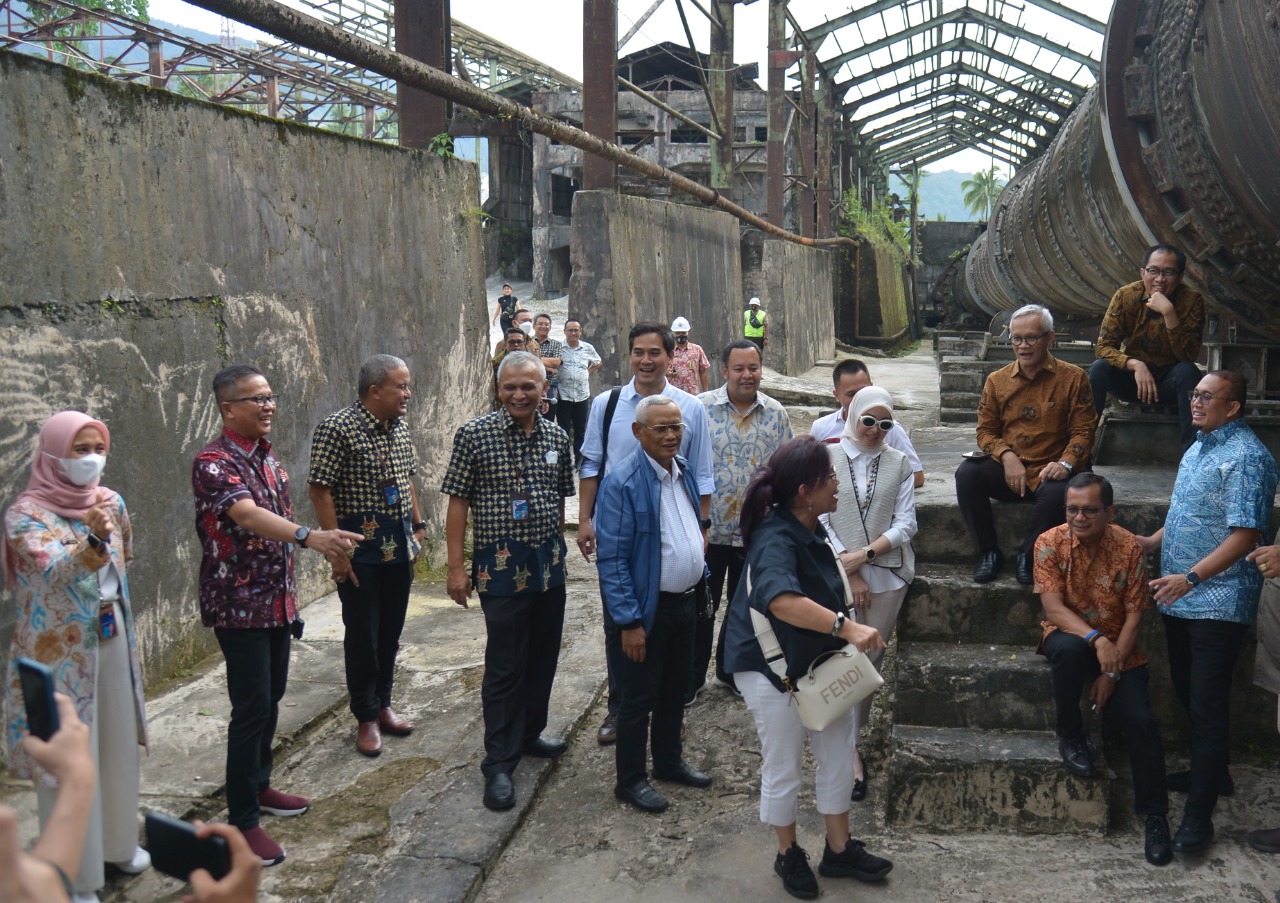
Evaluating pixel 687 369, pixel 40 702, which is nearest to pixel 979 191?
pixel 687 369

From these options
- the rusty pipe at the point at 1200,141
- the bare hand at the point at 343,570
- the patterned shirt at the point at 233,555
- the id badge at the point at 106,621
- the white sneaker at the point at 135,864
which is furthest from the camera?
the rusty pipe at the point at 1200,141

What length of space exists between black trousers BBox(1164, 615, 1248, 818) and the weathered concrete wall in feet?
12.3

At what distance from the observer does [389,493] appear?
429cm

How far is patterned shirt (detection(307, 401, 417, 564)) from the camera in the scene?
163 inches

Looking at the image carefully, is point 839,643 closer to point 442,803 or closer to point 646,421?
point 646,421

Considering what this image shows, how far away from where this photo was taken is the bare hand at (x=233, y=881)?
1.49m

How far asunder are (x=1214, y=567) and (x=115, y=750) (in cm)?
324

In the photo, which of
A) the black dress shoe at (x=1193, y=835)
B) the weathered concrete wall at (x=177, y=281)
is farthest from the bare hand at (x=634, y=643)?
the weathered concrete wall at (x=177, y=281)

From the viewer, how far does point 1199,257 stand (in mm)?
5020

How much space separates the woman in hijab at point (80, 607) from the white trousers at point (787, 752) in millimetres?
1721

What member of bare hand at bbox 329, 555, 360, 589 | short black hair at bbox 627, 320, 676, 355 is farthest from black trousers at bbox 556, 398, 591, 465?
bare hand at bbox 329, 555, 360, 589

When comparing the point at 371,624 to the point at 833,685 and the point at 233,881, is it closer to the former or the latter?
the point at 833,685

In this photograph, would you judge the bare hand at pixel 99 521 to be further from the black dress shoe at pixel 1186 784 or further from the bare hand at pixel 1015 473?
the black dress shoe at pixel 1186 784

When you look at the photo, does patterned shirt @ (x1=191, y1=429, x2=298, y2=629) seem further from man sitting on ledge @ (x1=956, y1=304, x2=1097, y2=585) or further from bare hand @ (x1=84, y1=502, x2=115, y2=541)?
man sitting on ledge @ (x1=956, y1=304, x2=1097, y2=585)
